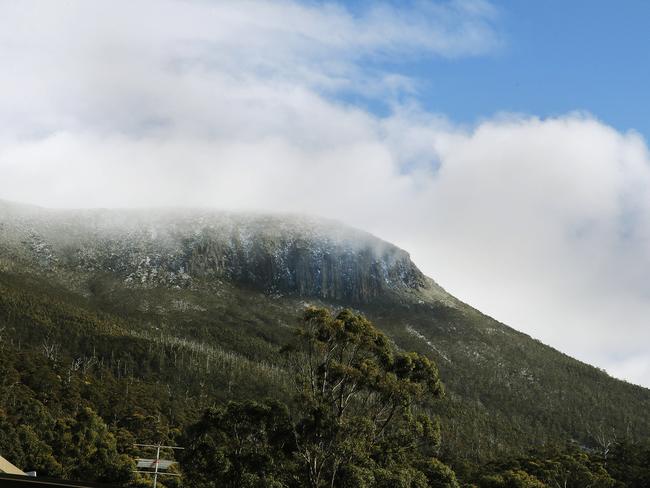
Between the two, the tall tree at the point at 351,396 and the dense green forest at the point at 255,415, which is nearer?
the tall tree at the point at 351,396

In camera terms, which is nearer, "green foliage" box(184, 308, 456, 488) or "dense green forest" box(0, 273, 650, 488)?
"green foliage" box(184, 308, 456, 488)

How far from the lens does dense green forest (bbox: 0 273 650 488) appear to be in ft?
96.2

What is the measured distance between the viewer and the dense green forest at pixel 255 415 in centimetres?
2931

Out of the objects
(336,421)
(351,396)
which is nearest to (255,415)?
(351,396)

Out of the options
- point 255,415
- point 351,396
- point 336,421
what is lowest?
point 255,415

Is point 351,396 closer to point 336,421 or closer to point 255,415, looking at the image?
point 336,421

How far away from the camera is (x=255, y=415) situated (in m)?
32.3

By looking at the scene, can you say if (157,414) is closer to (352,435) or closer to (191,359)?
(191,359)

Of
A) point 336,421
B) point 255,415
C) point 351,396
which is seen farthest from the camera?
point 255,415

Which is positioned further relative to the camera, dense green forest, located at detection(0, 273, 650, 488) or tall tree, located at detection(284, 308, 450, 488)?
dense green forest, located at detection(0, 273, 650, 488)

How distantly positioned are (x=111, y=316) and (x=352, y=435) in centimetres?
16809

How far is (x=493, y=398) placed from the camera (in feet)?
552

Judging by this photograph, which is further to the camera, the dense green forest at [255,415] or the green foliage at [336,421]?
the dense green forest at [255,415]

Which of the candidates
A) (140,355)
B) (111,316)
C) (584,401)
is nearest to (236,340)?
(111,316)
